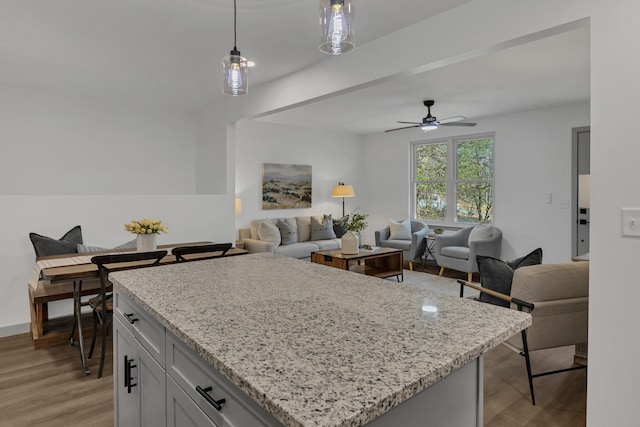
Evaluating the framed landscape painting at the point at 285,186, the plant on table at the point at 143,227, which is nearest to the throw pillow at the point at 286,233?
the framed landscape painting at the point at 285,186

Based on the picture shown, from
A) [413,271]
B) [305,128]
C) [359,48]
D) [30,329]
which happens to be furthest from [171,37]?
[413,271]

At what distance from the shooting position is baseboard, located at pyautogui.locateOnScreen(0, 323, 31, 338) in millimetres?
3518

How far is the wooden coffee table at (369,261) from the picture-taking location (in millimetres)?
4879

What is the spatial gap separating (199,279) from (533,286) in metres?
1.98

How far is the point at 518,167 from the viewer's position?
5.83 metres

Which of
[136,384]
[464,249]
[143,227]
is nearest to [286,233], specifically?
[464,249]

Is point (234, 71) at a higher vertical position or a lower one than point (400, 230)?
higher

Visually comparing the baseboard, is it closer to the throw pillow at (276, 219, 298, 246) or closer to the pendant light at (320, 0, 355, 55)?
the throw pillow at (276, 219, 298, 246)

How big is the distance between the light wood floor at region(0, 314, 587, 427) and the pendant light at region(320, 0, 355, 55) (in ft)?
7.02

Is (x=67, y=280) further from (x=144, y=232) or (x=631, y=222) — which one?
(x=631, y=222)

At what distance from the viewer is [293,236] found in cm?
631

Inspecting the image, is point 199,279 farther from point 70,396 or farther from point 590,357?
point 590,357

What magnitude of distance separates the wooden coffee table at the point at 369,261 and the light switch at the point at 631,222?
129 inches

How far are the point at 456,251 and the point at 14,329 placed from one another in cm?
523
